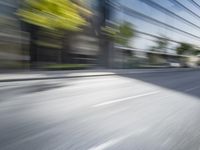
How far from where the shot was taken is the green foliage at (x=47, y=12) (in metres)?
20.1

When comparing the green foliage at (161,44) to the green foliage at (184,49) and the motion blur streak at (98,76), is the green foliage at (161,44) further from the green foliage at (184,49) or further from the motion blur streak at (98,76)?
the green foliage at (184,49)

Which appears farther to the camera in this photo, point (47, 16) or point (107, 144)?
point (47, 16)

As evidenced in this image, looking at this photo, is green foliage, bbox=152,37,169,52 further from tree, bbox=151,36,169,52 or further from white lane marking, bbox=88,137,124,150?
white lane marking, bbox=88,137,124,150

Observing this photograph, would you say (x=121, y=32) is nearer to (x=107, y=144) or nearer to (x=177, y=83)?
(x=177, y=83)

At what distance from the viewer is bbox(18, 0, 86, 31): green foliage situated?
66.0 feet

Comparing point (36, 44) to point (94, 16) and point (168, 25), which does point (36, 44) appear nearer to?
point (94, 16)

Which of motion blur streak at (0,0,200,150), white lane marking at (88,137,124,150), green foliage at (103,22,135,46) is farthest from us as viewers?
green foliage at (103,22,135,46)

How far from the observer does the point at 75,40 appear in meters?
26.3

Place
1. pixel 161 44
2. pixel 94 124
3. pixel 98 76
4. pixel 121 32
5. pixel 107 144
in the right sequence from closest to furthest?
pixel 107 144
pixel 94 124
pixel 98 76
pixel 121 32
pixel 161 44

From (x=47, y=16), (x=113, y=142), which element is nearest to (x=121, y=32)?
(x=47, y=16)

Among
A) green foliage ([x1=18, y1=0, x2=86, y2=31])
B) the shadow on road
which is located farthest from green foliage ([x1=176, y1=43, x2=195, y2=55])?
green foliage ([x1=18, y1=0, x2=86, y2=31])

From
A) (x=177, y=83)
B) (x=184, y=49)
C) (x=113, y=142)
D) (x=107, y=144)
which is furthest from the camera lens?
(x=184, y=49)

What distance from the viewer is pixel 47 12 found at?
20578 millimetres

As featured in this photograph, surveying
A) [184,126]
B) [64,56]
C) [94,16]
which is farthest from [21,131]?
[94,16]
